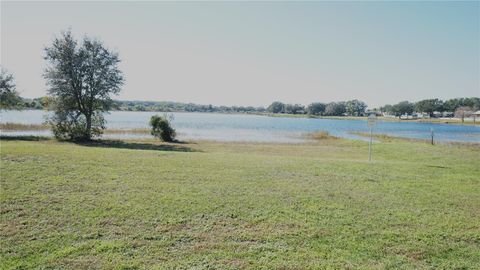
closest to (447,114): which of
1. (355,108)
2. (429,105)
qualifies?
(429,105)

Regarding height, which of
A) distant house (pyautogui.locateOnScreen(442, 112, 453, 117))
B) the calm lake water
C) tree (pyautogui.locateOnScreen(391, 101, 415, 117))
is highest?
tree (pyautogui.locateOnScreen(391, 101, 415, 117))

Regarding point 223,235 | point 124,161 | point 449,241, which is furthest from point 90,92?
point 449,241

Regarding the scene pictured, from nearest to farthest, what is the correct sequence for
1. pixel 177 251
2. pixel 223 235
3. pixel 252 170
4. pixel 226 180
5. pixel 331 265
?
pixel 331 265 < pixel 177 251 < pixel 223 235 < pixel 226 180 < pixel 252 170

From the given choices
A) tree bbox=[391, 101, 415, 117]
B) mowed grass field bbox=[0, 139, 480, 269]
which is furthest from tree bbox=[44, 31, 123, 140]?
tree bbox=[391, 101, 415, 117]

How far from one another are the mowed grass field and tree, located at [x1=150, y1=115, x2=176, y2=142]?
2197 centimetres

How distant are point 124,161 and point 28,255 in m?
7.07

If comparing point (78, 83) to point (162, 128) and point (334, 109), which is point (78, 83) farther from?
point (334, 109)

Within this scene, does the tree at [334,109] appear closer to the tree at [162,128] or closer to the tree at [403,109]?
the tree at [403,109]

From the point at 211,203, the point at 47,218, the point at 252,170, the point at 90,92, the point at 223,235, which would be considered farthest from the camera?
the point at 90,92

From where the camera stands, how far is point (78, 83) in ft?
93.5

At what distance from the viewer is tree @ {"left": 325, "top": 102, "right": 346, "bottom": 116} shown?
179 m

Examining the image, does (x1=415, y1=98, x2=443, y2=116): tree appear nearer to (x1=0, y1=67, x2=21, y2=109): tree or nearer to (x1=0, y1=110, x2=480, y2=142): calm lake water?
(x1=0, y1=110, x2=480, y2=142): calm lake water

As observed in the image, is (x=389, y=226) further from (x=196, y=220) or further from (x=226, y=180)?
(x=226, y=180)

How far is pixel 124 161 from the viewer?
11867 mm
